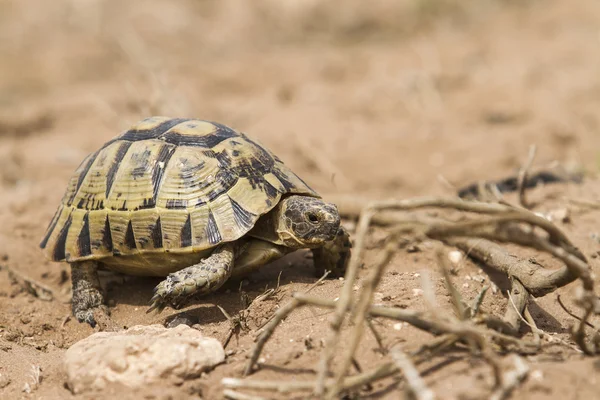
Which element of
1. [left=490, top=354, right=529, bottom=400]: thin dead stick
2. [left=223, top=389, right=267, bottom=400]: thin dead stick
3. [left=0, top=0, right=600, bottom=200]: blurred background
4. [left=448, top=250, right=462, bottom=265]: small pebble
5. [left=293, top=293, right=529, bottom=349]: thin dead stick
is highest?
[left=0, top=0, right=600, bottom=200]: blurred background

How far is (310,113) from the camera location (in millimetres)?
10062

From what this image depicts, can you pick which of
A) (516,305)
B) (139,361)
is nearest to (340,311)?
(139,361)

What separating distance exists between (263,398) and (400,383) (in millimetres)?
571

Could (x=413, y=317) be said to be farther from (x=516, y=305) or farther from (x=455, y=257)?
(x=455, y=257)

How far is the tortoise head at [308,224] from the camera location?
3.91 metres

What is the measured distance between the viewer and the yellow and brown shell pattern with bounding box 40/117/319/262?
3910mm

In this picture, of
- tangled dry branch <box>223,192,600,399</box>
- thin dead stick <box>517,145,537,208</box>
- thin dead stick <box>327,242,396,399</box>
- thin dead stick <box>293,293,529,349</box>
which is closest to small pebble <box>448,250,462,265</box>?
thin dead stick <box>517,145,537,208</box>

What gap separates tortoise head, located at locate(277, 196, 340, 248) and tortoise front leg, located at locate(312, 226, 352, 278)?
10.1 inches

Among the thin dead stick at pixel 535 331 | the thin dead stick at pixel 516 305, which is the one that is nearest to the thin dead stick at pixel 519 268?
the thin dead stick at pixel 516 305

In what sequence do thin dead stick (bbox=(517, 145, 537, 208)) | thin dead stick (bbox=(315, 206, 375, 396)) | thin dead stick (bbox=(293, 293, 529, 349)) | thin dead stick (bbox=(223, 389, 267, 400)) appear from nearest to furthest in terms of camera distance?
thin dead stick (bbox=(315, 206, 375, 396)) → thin dead stick (bbox=(293, 293, 529, 349)) → thin dead stick (bbox=(223, 389, 267, 400)) → thin dead stick (bbox=(517, 145, 537, 208))

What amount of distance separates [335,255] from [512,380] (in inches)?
77.9

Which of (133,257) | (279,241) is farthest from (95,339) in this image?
(279,241)

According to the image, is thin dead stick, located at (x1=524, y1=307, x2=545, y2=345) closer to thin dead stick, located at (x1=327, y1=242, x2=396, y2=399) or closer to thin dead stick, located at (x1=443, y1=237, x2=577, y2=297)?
thin dead stick, located at (x1=443, y1=237, x2=577, y2=297)

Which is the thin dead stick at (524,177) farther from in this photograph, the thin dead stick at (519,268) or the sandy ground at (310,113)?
the thin dead stick at (519,268)
